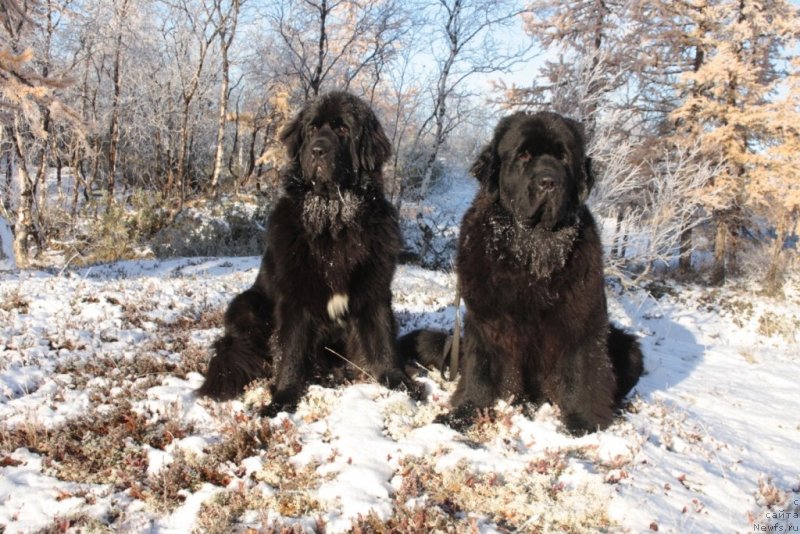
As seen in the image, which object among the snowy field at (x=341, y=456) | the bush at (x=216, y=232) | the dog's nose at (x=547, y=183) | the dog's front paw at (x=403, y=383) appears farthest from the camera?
the bush at (x=216, y=232)

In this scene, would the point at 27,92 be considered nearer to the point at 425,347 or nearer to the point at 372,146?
the point at 372,146

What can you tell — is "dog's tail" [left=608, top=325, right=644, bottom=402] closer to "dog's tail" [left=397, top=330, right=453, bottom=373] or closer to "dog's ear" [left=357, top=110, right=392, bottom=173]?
"dog's tail" [left=397, top=330, right=453, bottom=373]

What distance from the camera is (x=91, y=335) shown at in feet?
14.6

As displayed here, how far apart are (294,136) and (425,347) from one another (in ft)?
6.15

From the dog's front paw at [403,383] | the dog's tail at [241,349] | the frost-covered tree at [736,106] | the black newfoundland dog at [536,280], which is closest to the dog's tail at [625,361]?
the black newfoundland dog at [536,280]

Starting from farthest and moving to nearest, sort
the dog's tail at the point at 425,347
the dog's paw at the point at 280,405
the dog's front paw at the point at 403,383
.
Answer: the dog's tail at the point at 425,347, the dog's front paw at the point at 403,383, the dog's paw at the point at 280,405

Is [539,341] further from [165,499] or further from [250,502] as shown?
[165,499]

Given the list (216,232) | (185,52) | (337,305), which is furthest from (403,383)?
(185,52)

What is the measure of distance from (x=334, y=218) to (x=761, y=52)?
1872 cm

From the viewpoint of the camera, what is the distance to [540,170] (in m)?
2.83

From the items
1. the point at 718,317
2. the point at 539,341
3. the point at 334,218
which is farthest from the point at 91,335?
the point at 718,317

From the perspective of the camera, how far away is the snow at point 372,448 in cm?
221

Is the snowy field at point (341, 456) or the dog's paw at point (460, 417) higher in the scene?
the dog's paw at point (460, 417)

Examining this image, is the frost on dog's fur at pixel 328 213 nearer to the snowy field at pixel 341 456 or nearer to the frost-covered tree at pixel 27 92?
the snowy field at pixel 341 456
